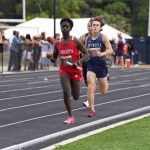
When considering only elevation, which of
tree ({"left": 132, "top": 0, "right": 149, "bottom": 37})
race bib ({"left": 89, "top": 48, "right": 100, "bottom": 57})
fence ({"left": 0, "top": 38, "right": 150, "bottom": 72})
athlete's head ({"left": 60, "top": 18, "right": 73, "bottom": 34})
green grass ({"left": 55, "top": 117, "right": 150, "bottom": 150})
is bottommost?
green grass ({"left": 55, "top": 117, "right": 150, "bottom": 150})

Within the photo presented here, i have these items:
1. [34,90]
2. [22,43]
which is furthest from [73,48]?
[22,43]

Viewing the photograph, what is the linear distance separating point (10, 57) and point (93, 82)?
16.1 metres

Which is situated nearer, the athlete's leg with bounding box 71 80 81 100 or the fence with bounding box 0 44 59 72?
the athlete's leg with bounding box 71 80 81 100

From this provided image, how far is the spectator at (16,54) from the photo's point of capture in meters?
26.7

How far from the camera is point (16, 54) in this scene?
2695 centimetres

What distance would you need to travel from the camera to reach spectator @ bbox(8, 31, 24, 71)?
26.7 m

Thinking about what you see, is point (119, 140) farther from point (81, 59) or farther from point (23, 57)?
point (23, 57)

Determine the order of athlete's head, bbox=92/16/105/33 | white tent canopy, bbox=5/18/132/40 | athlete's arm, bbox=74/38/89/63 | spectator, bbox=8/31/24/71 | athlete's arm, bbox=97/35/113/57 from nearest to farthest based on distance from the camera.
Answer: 1. athlete's arm, bbox=74/38/89/63
2. athlete's arm, bbox=97/35/113/57
3. athlete's head, bbox=92/16/105/33
4. spectator, bbox=8/31/24/71
5. white tent canopy, bbox=5/18/132/40

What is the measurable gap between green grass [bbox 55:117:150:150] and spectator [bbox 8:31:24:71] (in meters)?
17.6

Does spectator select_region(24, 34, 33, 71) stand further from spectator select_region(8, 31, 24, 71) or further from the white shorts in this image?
spectator select_region(8, 31, 24, 71)

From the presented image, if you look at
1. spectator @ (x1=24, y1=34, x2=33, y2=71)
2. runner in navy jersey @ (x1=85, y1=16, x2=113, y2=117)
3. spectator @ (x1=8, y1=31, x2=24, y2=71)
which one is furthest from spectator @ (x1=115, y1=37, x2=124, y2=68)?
runner in navy jersey @ (x1=85, y1=16, x2=113, y2=117)

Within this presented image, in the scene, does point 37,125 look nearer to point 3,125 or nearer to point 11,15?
point 3,125

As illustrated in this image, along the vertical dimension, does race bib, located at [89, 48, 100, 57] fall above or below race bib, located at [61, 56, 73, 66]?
above

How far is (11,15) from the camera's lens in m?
28.5
